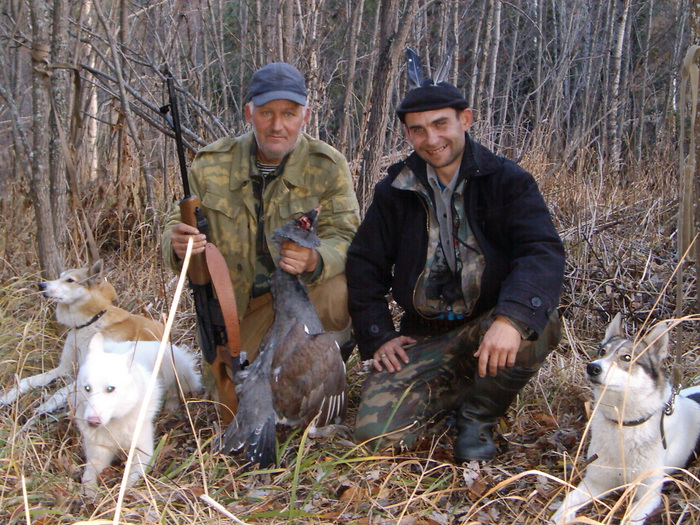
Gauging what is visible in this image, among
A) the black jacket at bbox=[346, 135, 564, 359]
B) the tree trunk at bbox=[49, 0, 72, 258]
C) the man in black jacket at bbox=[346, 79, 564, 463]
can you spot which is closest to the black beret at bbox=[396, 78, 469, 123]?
the man in black jacket at bbox=[346, 79, 564, 463]

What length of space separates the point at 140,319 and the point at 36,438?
145 centimetres

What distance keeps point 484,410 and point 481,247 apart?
1000 millimetres

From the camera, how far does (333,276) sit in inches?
180

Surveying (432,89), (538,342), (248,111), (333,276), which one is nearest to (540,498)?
(538,342)

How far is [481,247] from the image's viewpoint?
4.04 meters

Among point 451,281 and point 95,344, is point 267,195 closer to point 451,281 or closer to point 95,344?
point 451,281

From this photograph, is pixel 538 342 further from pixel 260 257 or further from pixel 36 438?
pixel 36 438

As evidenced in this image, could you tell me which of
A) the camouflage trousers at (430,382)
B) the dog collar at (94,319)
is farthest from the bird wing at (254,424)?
the dog collar at (94,319)

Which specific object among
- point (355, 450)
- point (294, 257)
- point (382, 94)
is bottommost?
point (355, 450)

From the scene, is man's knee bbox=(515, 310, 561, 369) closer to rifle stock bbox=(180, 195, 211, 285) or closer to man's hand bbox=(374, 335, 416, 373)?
man's hand bbox=(374, 335, 416, 373)

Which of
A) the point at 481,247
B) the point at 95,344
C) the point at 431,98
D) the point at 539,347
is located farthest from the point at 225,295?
the point at 539,347

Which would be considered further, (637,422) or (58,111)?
(58,111)

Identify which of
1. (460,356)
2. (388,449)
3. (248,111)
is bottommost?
(388,449)

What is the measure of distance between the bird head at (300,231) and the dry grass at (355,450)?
1.11m
